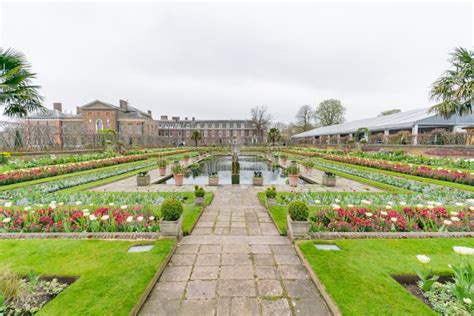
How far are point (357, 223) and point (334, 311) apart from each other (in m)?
2.88

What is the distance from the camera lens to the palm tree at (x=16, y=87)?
6680mm

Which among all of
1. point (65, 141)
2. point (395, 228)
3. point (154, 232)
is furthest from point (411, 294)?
point (65, 141)

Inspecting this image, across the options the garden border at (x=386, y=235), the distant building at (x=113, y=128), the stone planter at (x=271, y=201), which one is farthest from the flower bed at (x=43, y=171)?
the garden border at (x=386, y=235)

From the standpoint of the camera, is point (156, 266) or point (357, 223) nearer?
point (156, 266)

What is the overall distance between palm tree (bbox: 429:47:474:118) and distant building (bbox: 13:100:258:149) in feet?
42.7

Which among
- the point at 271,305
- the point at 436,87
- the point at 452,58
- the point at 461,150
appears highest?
the point at 452,58

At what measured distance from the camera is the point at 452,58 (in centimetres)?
1085

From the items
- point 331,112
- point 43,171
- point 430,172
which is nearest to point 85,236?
point 43,171

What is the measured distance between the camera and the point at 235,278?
10.6ft

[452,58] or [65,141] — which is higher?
[452,58]

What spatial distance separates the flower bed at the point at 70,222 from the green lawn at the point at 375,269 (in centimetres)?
365

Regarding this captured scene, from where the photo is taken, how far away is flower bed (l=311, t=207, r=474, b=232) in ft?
15.8

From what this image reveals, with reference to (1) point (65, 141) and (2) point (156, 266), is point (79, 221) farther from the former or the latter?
(1) point (65, 141)

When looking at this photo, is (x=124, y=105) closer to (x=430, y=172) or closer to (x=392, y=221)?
(x=430, y=172)
